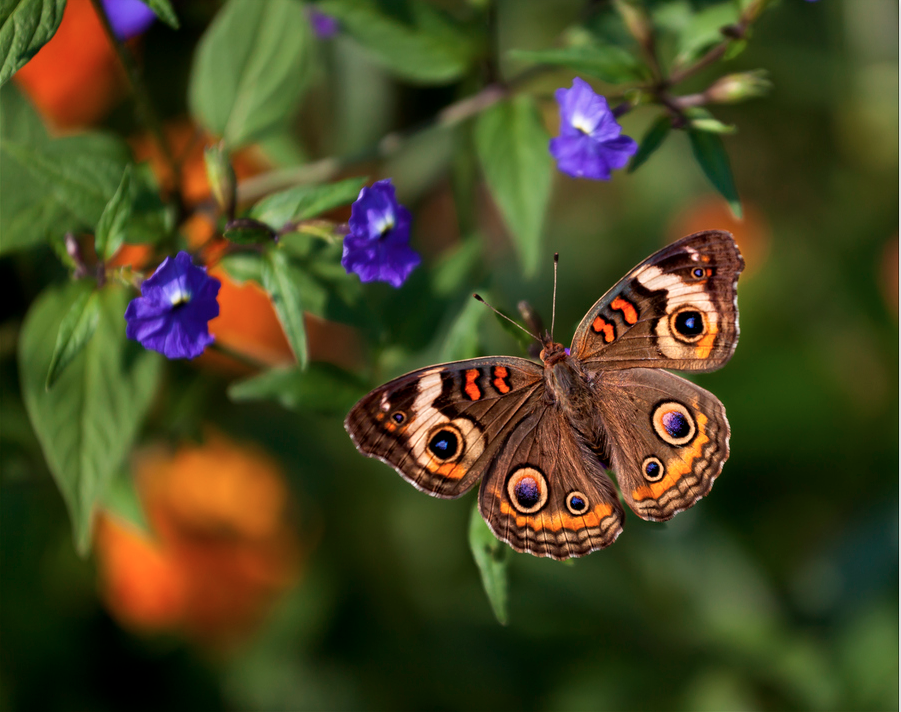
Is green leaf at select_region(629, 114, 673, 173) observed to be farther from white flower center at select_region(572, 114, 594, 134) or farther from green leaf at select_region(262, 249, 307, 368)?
green leaf at select_region(262, 249, 307, 368)

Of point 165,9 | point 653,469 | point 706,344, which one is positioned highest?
point 165,9

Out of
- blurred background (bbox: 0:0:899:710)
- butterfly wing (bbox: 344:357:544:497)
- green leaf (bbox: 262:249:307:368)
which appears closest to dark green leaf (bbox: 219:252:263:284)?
green leaf (bbox: 262:249:307:368)

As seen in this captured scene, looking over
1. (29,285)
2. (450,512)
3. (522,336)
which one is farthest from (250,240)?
(450,512)

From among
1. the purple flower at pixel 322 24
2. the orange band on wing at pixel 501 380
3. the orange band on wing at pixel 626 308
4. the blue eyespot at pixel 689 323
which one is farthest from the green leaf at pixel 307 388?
the purple flower at pixel 322 24

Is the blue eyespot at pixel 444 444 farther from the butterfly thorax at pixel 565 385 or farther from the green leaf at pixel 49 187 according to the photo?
the green leaf at pixel 49 187

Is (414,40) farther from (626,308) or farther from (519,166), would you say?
(626,308)

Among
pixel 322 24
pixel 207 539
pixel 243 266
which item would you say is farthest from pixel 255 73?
pixel 207 539
